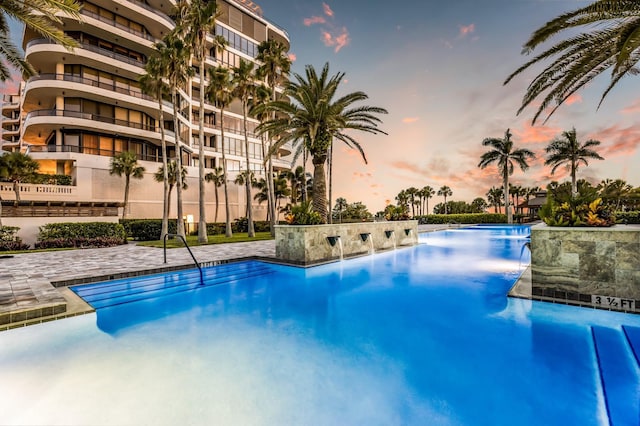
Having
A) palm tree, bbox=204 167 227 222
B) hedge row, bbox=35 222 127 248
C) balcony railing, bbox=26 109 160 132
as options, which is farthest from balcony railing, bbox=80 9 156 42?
hedge row, bbox=35 222 127 248

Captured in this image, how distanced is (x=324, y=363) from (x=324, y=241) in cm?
775

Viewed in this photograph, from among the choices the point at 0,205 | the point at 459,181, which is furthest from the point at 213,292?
the point at 459,181

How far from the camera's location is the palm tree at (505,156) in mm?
38469

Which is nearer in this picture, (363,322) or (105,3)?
(363,322)

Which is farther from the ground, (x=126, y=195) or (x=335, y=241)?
(x=126, y=195)

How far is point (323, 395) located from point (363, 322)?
242 cm

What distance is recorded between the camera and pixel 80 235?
1878 cm

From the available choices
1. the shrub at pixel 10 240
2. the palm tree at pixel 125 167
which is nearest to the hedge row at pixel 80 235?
the shrub at pixel 10 240

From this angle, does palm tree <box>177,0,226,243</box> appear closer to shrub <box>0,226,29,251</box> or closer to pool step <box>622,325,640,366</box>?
shrub <box>0,226,29,251</box>

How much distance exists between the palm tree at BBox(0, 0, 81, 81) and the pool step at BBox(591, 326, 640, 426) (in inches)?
419

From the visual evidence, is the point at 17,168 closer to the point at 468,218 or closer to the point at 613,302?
the point at 613,302

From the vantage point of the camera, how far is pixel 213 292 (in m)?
7.90

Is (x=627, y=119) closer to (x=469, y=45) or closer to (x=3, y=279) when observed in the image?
(x=469, y=45)

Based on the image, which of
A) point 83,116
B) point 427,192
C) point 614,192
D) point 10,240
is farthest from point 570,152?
point 10,240
